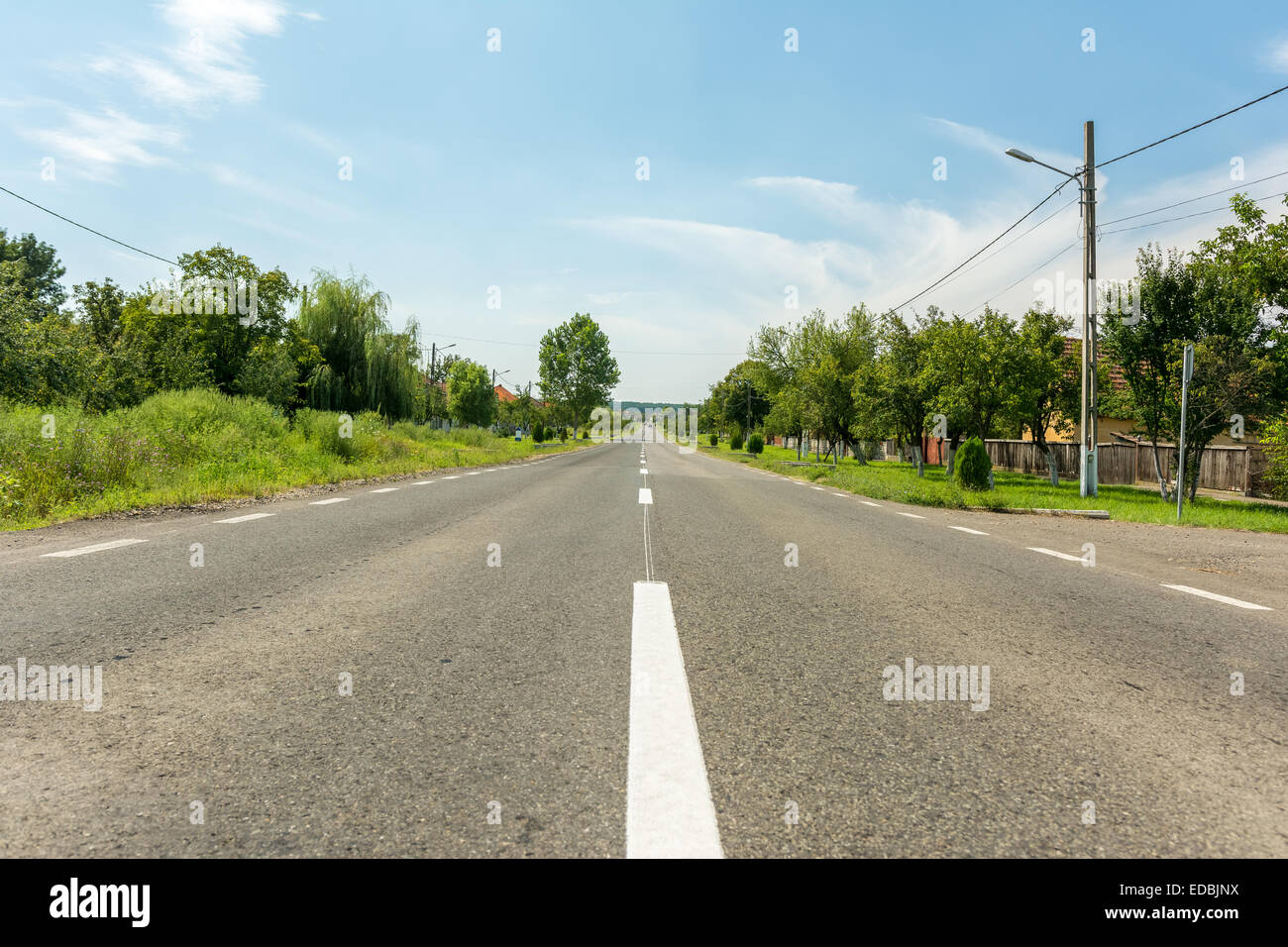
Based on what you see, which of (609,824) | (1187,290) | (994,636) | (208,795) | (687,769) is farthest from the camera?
(1187,290)

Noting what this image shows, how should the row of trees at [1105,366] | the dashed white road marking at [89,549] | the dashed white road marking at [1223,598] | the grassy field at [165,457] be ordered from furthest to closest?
the row of trees at [1105,366] < the grassy field at [165,457] < the dashed white road marking at [89,549] < the dashed white road marking at [1223,598]

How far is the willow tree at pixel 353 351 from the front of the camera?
96.2ft

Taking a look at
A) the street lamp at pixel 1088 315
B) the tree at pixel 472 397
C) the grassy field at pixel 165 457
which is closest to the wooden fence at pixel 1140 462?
the street lamp at pixel 1088 315

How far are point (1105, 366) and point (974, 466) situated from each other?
4.91 m

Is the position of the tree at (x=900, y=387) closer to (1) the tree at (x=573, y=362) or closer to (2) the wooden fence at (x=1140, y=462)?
(2) the wooden fence at (x=1140, y=462)

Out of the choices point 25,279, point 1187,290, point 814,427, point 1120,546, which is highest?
point 25,279

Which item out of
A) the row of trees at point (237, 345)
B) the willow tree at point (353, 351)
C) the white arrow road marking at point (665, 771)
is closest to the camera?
the white arrow road marking at point (665, 771)

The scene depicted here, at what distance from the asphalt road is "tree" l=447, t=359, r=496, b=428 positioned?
61214mm

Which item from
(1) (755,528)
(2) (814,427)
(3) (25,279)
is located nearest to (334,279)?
(2) (814,427)

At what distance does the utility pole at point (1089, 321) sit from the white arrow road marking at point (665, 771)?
57.7 feet
